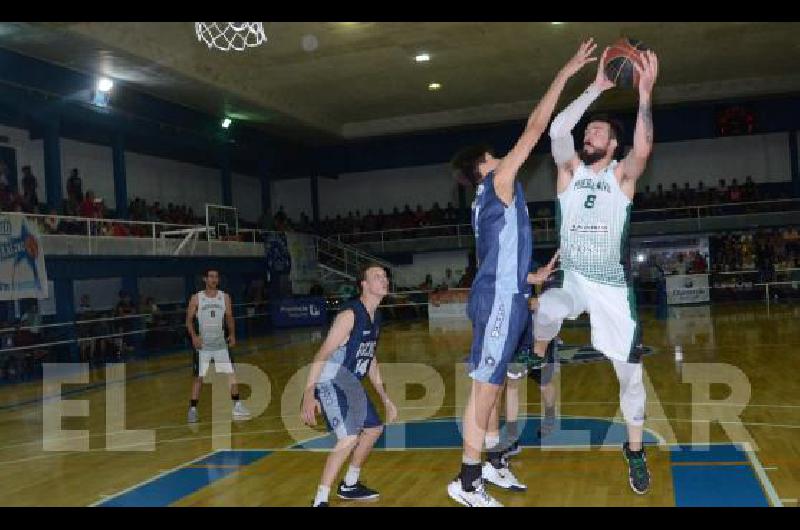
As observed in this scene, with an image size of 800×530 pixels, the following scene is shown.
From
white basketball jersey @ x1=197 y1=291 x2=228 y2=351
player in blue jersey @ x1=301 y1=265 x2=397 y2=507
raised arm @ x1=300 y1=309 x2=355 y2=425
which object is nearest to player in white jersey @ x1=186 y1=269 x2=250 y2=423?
white basketball jersey @ x1=197 y1=291 x2=228 y2=351

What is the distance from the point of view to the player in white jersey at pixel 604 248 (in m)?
5.20

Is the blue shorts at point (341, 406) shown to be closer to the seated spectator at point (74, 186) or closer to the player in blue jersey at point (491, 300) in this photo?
the player in blue jersey at point (491, 300)

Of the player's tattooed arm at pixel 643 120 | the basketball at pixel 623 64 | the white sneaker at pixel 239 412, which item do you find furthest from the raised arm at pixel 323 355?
the white sneaker at pixel 239 412

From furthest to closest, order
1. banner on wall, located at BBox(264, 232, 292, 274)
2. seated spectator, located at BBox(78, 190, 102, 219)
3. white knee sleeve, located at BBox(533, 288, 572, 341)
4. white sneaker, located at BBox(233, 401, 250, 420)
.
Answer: banner on wall, located at BBox(264, 232, 292, 274), seated spectator, located at BBox(78, 190, 102, 219), white sneaker, located at BBox(233, 401, 250, 420), white knee sleeve, located at BBox(533, 288, 572, 341)

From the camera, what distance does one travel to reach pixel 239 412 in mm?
9508

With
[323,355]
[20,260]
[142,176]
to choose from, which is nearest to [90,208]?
[20,260]

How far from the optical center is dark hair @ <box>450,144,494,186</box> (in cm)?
497

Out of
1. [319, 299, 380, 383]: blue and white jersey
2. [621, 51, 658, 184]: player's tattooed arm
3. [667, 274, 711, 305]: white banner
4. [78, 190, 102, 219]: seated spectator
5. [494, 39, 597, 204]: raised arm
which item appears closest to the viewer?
[494, 39, 597, 204]: raised arm

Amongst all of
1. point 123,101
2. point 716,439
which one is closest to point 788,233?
point 123,101

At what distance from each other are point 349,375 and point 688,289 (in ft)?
70.0

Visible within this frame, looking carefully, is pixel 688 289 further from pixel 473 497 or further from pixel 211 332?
pixel 473 497

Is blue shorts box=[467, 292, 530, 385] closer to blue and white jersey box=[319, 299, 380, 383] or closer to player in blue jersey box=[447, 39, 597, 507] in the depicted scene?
player in blue jersey box=[447, 39, 597, 507]

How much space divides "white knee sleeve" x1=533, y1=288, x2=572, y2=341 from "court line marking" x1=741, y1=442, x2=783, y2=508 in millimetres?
1628
